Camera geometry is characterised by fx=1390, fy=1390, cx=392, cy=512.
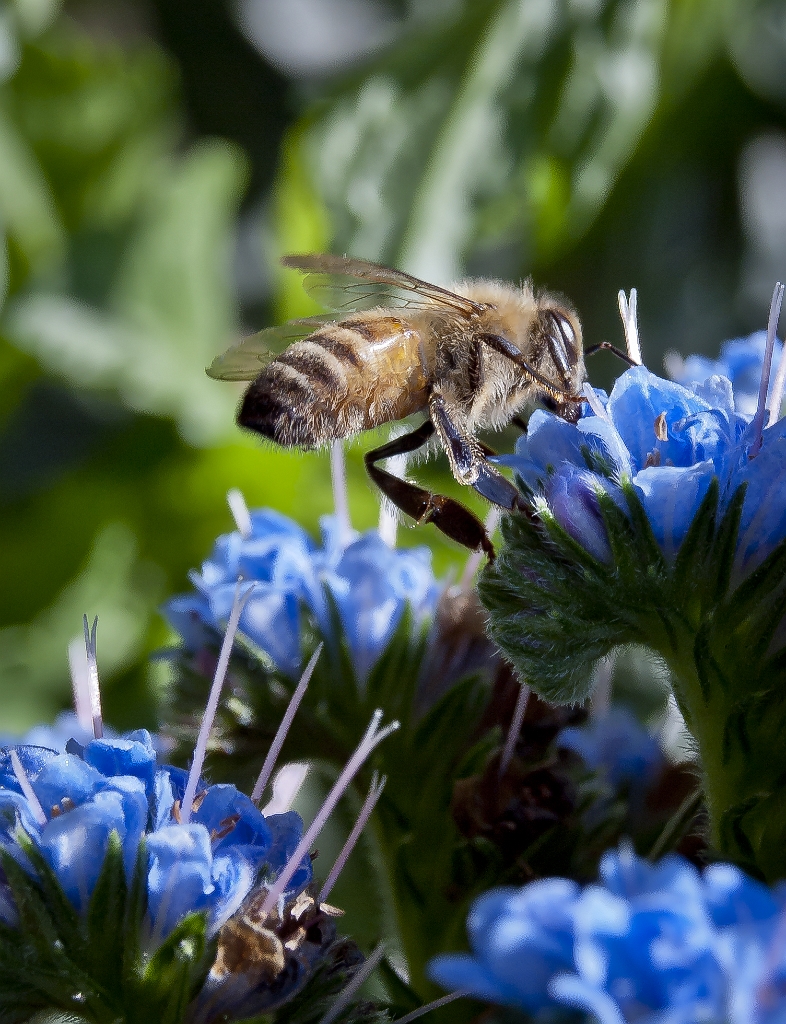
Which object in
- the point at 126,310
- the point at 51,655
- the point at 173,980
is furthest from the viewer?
the point at 126,310

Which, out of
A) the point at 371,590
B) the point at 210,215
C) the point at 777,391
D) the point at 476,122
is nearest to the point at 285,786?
the point at 371,590

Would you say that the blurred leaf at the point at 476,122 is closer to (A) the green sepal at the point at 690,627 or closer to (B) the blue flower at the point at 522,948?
(A) the green sepal at the point at 690,627

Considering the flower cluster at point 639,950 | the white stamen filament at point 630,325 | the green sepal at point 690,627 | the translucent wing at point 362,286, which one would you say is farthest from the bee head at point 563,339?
the flower cluster at point 639,950

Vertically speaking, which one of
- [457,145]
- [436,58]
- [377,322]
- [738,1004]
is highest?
[436,58]

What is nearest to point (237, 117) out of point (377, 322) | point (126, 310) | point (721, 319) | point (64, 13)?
point (64, 13)

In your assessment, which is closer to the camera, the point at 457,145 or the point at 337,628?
the point at 337,628

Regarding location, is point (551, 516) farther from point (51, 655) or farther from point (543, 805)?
point (51, 655)

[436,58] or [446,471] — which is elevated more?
[436,58]

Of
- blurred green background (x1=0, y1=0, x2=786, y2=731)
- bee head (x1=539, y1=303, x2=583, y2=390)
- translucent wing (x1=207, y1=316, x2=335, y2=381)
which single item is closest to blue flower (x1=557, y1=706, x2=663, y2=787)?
bee head (x1=539, y1=303, x2=583, y2=390)
